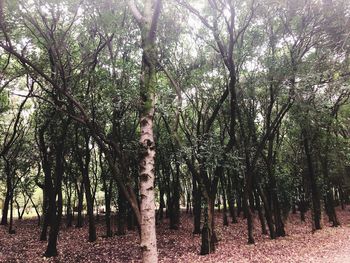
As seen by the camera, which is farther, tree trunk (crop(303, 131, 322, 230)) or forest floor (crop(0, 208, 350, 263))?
tree trunk (crop(303, 131, 322, 230))

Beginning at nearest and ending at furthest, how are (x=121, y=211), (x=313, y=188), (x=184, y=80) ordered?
(x=184, y=80), (x=313, y=188), (x=121, y=211)

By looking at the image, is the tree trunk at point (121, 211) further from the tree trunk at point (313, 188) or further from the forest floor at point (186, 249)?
the tree trunk at point (313, 188)

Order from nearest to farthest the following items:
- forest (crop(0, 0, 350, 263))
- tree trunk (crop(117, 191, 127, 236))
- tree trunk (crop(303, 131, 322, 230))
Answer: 1. forest (crop(0, 0, 350, 263))
2. tree trunk (crop(303, 131, 322, 230))
3. tree trunk (crop(117, 191, 127, 236))

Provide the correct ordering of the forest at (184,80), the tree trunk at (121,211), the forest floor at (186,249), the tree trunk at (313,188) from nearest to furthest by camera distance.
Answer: the forest at (184,80)
the forest floor at (186,249)
the tree trunk at (313,188)
the tree trunk at (121,211)

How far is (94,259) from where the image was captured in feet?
56.6

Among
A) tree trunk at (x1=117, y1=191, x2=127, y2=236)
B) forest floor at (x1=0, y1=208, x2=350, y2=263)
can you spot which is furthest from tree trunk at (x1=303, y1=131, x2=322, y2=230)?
tree trunk at (x1=117, y1=191, x2=127, y2=236)

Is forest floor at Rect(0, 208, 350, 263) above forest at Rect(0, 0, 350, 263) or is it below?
below

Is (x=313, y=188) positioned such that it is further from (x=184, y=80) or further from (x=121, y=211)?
(x=121, y=211)

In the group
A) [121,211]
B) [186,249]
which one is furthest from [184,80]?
[121,211]

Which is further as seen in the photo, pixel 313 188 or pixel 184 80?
pixel 313 188

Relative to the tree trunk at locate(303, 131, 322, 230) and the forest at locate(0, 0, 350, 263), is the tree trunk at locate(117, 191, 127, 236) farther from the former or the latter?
the tree trunk at locate(303, 131, 322, 230)

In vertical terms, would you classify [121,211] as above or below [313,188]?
below

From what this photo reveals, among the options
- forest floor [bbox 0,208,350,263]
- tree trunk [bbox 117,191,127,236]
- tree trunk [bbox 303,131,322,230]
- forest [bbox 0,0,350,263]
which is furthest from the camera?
tree trunk [bbox 117,191,127,236]

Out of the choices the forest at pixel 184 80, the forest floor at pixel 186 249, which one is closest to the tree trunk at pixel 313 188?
the forest at pixel 184 80
